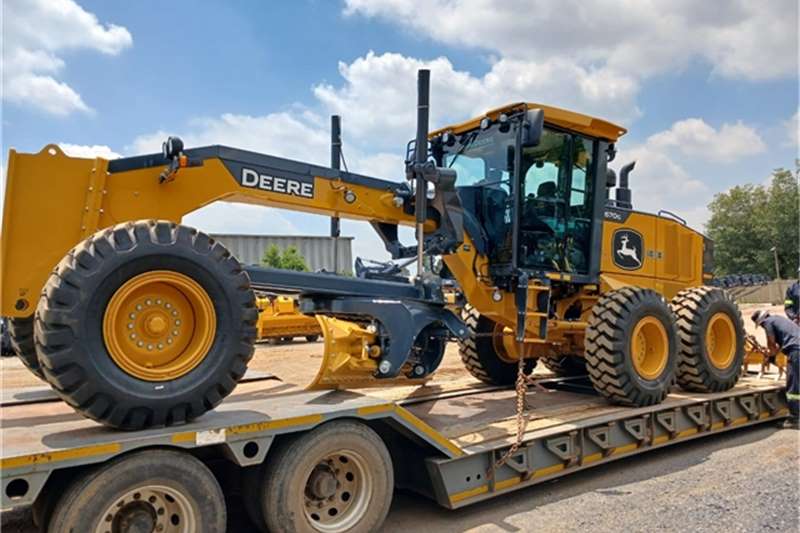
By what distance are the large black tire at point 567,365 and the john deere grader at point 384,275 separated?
29 mm

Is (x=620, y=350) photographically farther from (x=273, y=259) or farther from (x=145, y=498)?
(x=273, y=259)

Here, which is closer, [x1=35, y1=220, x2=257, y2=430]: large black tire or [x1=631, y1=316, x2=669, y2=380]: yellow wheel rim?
[x1=35, y1=220, x2=257, y2=430]: large black tire

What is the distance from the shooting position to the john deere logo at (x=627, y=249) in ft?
25.9

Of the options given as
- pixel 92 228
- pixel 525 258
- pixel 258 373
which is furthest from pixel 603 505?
pixel 92 228

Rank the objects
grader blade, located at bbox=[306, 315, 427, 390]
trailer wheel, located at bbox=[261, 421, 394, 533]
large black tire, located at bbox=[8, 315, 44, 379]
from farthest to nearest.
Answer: grader blade, located at bbox=[306, 315, 427, 390] → large black tire, located at bbox=[8, 315, 44, 379] → trailer wheel, located at bbox=[261, 421, 394, 533]

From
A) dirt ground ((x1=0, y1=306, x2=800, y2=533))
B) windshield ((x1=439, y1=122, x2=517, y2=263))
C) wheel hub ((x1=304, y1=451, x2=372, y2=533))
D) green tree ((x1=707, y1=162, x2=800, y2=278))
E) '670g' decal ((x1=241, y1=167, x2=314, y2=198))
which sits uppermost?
green tree ((x1=707, y1=162, x2=800, y2=278))

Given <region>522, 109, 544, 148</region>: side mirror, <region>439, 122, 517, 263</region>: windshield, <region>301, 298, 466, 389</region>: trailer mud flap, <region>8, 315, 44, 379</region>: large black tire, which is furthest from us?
<region>439, 122, 517, 263</region>: windshield

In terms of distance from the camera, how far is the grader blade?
17.8 ft

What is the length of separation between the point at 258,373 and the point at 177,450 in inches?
109

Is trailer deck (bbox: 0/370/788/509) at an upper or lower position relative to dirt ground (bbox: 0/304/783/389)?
upper

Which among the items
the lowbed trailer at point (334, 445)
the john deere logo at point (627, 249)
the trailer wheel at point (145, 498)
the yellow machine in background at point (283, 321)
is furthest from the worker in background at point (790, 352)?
the yellow machine in background at point (283, 321)

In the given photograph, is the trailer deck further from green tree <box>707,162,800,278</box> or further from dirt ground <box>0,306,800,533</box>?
green tree <box>707,162,800,278</box>

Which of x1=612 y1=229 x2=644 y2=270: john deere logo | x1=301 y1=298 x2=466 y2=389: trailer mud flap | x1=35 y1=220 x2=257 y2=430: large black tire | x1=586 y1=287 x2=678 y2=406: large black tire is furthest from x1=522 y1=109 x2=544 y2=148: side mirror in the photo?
x1=35 y1=220 x2=257 y2=430: large black tire

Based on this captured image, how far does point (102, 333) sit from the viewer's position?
11.7 ft
